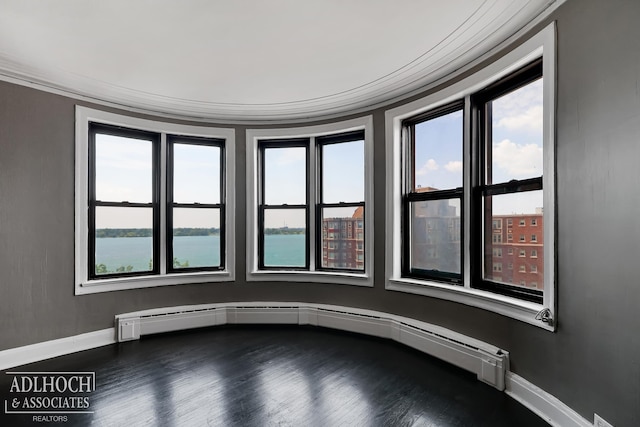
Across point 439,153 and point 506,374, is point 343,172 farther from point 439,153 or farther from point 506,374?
point 506,374

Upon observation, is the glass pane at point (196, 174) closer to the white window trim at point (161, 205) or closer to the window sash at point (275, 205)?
the white window trim at point (161, 205)

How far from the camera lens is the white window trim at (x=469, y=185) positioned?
2.23m

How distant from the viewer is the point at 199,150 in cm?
459

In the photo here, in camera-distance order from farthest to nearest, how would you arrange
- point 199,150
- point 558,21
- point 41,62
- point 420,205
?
1. point 199,150
2. point 420,205
3. point 41,62
4. point 558,21

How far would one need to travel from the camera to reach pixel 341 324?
163 inches

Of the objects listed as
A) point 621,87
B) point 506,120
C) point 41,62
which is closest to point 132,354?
point 41,62

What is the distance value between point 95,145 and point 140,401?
2808mm

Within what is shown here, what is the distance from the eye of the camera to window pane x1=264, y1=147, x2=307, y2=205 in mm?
4645

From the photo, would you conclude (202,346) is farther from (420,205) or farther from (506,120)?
(506,120)

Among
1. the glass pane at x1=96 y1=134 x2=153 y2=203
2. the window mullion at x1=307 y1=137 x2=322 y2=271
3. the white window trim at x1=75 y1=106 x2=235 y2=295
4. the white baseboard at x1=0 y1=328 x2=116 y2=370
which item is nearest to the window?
the window mullion at x1=307 y1=137 x2=322 y2=271

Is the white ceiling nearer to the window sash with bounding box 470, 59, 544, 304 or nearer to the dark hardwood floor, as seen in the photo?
the window sash with bounding box 470, 59, 544, 304

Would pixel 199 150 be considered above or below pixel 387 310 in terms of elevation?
above

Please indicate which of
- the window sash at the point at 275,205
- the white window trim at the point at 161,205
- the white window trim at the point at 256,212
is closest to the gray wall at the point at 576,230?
the white window trim at the point at 161,205

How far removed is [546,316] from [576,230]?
23.5 inches
